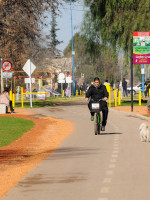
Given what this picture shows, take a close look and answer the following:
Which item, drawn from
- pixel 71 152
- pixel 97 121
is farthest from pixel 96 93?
pixel 71 152

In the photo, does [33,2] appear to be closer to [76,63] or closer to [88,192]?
[88,192]

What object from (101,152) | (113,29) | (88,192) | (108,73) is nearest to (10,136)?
(101,152)

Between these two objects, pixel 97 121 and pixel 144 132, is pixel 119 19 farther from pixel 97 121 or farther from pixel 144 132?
pixel 144 132

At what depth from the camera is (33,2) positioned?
43438 mm

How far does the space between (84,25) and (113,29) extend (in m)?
3.32

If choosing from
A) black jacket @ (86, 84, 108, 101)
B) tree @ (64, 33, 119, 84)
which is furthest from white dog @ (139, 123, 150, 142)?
tree @ (64, 33, 119, 84)

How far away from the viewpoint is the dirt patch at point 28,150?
12203 mm

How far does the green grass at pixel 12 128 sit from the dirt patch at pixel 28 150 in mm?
273

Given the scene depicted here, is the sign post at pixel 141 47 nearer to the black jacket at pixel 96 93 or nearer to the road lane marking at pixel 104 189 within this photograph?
the black jacket at pixel 96 93

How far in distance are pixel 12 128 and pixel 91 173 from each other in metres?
14.5

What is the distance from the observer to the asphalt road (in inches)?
373

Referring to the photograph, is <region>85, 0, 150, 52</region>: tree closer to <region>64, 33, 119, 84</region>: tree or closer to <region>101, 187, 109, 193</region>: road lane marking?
<region>101, 187, 109, 193</region>: road lane marking

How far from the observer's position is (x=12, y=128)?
2623 cm

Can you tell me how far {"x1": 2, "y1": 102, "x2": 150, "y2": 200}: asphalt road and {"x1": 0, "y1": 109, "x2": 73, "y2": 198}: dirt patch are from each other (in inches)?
9.9
